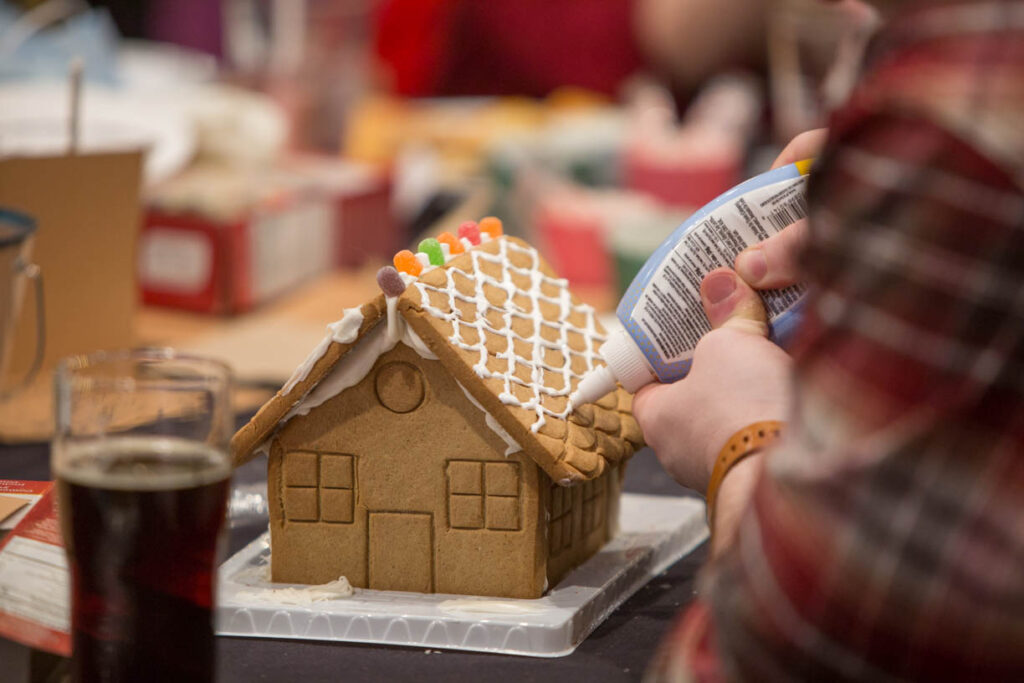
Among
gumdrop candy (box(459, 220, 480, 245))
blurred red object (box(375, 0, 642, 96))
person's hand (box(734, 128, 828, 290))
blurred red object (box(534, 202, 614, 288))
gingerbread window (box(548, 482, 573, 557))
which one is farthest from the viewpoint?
blurred red object (box(375, 0, 642, 96))

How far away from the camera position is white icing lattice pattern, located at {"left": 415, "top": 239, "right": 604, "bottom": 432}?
0.86m

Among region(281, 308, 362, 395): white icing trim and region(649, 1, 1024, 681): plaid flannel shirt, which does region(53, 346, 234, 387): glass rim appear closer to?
region(281, 308, 362, 395): white icing trim

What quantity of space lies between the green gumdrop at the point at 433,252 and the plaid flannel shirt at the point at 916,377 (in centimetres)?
40

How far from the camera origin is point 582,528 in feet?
3.18

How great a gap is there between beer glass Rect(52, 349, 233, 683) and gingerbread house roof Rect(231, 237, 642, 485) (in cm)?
→ 18

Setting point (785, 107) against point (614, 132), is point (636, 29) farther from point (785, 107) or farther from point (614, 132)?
point (614, 132)

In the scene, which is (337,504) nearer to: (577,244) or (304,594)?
(304,594)

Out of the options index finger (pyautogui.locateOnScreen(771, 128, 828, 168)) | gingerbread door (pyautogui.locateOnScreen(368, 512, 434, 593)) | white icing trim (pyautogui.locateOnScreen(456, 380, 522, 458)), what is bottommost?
gingerbread door (pyautogui.locateOnScreen(368, 512, 434, 593))

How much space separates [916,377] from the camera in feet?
1.73

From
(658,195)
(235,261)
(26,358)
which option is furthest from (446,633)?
(658,195)

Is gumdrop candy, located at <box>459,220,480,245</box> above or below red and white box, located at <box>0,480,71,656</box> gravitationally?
above

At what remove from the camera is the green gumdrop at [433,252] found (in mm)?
927

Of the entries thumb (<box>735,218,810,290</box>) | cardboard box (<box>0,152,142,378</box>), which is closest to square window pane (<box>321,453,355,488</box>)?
thumb (<box>735,218,810,290</box>)

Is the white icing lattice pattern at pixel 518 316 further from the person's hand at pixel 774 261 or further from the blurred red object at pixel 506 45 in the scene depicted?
the blurred red object at pixel 506 45
